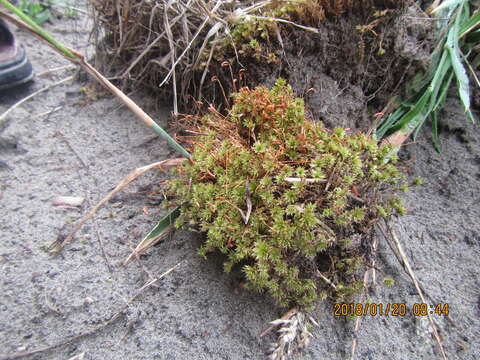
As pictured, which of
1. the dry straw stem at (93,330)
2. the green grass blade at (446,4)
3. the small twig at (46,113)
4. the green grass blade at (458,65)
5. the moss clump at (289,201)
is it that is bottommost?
the small twig at (46,113)

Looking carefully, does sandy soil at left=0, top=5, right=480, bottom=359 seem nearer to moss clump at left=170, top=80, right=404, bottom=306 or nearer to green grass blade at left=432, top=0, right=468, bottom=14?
moss clump at left=170, top=80, right=404, bottom=306

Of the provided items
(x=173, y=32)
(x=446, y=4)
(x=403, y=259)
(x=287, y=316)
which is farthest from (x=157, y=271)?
(x=446, y=4)

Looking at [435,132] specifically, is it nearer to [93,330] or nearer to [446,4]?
[446,4]

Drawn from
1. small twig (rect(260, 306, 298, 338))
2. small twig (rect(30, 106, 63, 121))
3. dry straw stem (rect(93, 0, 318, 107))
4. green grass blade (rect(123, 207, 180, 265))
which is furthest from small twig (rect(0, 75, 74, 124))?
small twig (rect(260, 306, 298, 338))

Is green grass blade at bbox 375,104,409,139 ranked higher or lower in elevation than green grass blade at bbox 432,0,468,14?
lower

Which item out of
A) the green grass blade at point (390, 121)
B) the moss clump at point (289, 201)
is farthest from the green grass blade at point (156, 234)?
the green grass blade at point (390, 121)

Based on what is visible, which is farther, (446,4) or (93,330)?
(446,4)

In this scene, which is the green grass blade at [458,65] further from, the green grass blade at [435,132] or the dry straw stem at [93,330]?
the dry straw stem at [93,330]
